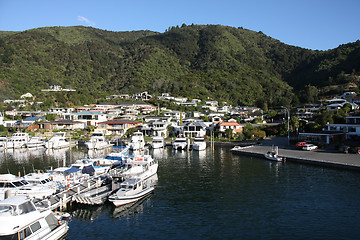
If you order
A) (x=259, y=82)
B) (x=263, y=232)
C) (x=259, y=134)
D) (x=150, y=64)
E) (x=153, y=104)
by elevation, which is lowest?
(x=263, y=232)

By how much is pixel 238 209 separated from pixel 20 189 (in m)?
19.5

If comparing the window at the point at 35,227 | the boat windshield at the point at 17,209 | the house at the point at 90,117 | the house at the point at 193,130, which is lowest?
the window at the point at 35,227

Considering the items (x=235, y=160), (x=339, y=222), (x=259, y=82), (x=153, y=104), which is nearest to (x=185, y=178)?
(x=235, y=160)

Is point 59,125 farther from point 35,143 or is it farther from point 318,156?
point 318,156

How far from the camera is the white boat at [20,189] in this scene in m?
25.8

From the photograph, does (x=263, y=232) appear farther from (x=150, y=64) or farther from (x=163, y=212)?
(x=150, y=64)

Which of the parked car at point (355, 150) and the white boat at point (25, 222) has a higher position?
the parked car at point (355, 150)

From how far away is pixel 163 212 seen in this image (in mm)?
24422

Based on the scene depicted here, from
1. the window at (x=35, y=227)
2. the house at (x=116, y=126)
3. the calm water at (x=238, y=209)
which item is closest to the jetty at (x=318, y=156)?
the calm water at (x=238, y=209)

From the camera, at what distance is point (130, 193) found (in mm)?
26844

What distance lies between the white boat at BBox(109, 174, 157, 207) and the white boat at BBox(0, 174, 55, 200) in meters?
5.84

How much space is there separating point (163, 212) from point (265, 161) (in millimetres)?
25348

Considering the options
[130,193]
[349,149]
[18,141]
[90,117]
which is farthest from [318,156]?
[90,117]

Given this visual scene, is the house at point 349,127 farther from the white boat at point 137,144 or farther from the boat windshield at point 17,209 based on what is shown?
the boat windshield at point 17,209
